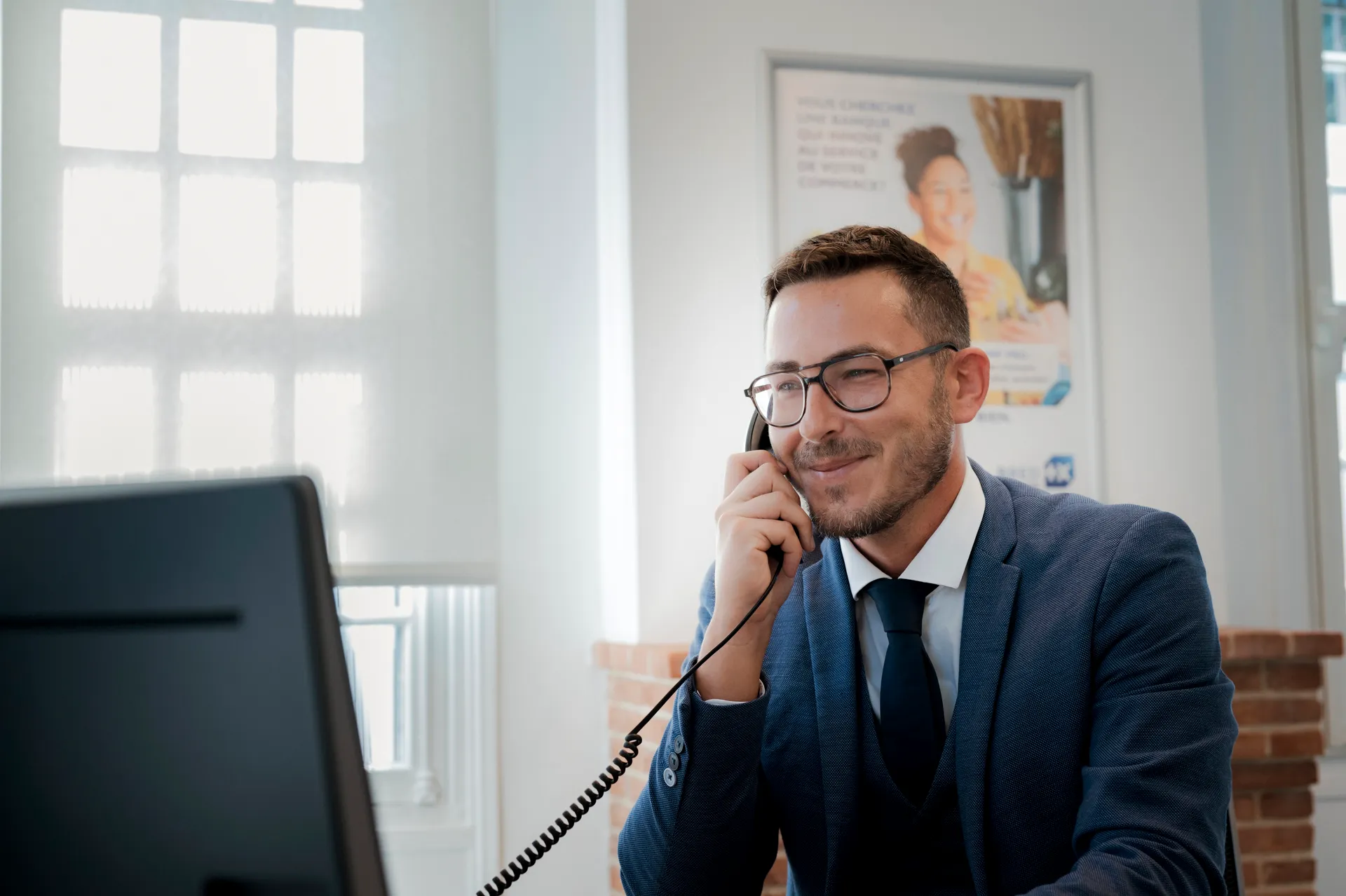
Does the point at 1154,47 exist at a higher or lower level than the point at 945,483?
higher

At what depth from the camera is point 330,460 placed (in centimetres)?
266

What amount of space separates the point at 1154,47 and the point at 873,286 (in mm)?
1851

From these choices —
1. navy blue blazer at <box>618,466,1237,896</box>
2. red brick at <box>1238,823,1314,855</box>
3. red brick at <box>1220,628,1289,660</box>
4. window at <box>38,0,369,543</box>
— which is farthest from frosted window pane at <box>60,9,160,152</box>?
red brick at <box>1238,823,1314,855</box>

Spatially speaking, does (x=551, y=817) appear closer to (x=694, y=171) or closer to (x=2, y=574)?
(x=694, y=171)

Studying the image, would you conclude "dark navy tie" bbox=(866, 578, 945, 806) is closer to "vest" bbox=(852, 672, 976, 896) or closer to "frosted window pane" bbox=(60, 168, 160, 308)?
"vest" bbox=(852, 672, 976, 896)

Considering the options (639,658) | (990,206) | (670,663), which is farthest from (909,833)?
(990,206)

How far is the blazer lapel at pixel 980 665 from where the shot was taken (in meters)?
1.36

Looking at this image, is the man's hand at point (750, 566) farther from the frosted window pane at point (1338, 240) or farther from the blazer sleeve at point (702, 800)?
the frosted window pane at point (1338, 240)

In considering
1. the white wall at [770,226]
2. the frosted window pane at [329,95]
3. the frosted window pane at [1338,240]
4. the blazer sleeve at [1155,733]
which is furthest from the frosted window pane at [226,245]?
the frosted window pane at [1338,240]

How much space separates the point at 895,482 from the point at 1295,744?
153 cm

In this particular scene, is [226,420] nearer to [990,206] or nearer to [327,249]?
[327,249]

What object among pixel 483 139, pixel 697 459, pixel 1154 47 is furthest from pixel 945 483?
pixel 1154 47

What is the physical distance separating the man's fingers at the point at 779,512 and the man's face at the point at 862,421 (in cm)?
3

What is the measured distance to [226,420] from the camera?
261 centimetres
